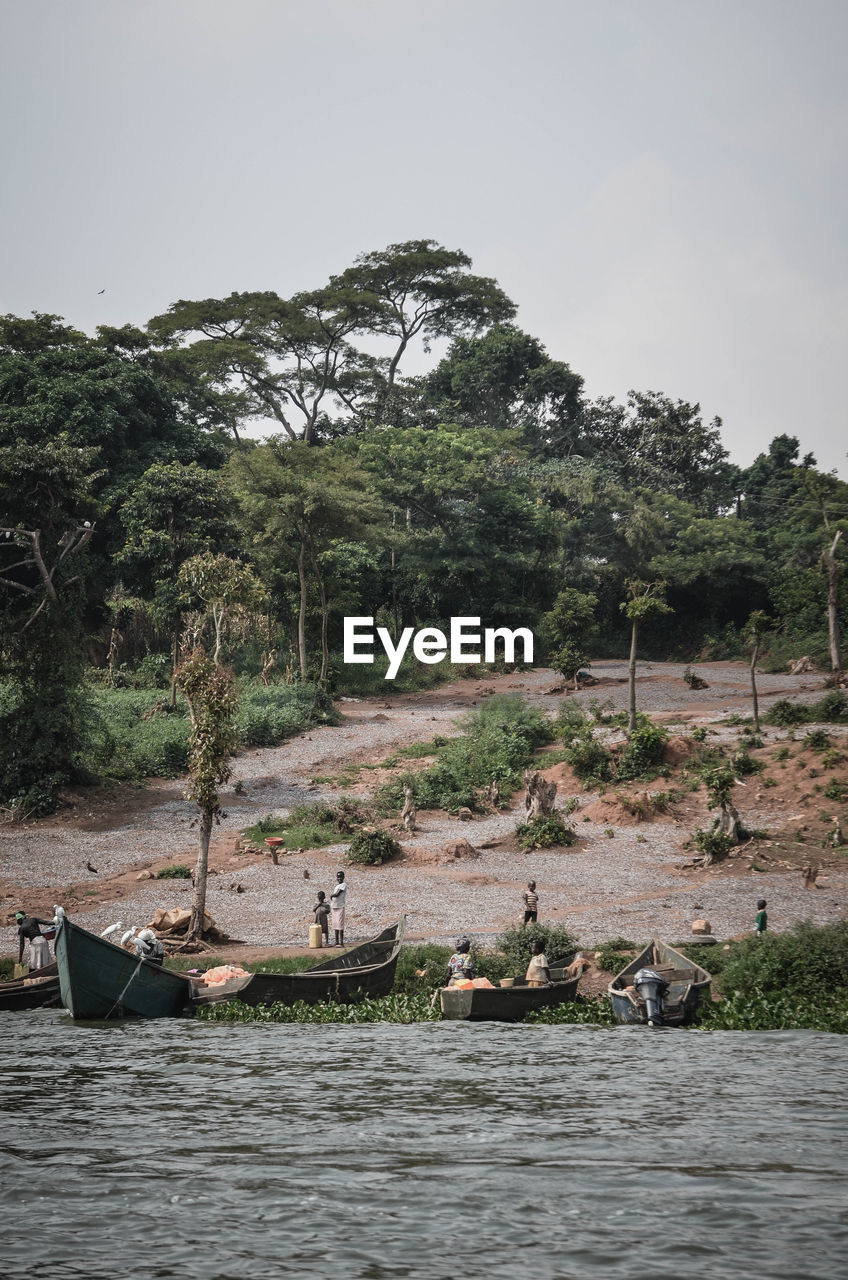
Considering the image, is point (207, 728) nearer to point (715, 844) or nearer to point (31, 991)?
point (31, 991)

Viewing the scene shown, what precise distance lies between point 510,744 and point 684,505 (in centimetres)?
3317

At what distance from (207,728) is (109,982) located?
737 cm

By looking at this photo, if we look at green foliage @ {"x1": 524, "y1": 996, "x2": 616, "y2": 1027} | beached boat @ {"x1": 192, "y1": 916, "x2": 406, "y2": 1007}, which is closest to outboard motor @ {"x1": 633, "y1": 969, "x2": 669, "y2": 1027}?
green foliage @ {"x1": 524, "y1": 996, "x2": 616, "y2": 1027}

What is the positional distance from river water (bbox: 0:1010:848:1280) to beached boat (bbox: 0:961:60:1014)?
274 centimetres

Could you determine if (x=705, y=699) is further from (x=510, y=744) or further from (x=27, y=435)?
(x=27, y=435)

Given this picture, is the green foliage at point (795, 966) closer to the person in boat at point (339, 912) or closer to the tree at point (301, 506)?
the person in boat at point (339, 912)

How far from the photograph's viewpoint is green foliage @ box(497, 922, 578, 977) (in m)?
19.8

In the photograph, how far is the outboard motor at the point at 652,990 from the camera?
16984 millimetres

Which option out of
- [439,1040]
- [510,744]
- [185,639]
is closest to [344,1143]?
[439,1040]

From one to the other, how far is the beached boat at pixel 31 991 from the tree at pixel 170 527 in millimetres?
30235

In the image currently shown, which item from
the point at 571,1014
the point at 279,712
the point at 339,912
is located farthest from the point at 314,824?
the point at 571,1014

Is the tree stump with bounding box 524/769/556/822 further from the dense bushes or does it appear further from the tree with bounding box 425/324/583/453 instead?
the tree with bounding box 425/324/583/453

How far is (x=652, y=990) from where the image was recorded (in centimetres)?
1700

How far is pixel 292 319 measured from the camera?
68.9 meters
